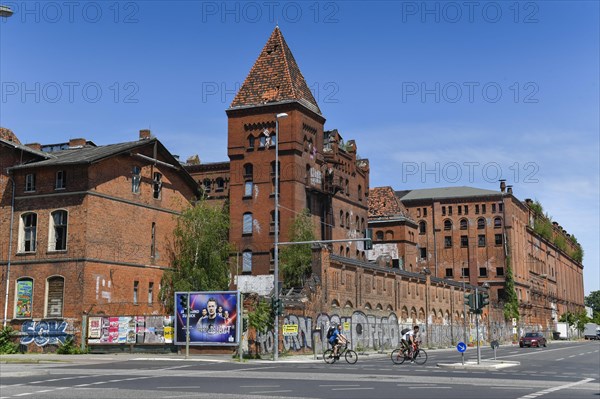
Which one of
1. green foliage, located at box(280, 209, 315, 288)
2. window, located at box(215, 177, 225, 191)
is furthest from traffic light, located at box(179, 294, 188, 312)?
window, located at box(215, 177, 225, 191)

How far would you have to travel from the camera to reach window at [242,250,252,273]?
60375 millimetres

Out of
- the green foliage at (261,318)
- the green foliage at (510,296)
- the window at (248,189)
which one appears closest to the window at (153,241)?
the window at (248,189)

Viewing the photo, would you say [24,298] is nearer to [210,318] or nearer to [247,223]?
[210,318]

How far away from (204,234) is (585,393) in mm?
38197

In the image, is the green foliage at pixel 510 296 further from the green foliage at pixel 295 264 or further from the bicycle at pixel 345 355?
the bicycle at pixel 345 355

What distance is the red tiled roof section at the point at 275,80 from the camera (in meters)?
61.9

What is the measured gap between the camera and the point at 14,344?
141ft

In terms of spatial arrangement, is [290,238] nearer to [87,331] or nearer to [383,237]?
[87,331]

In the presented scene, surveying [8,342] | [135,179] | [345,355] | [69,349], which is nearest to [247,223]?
[135,179]

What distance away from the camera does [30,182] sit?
1815 inches

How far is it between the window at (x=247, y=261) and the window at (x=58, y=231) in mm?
19174

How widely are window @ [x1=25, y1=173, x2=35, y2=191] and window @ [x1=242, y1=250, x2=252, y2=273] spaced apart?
65.7 ft

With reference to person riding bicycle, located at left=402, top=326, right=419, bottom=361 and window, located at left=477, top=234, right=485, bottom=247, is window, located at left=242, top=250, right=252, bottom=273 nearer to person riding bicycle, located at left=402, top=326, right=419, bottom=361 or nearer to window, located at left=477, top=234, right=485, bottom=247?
person riding bicycle, located at left=402, top=326, right=419, bottom=361

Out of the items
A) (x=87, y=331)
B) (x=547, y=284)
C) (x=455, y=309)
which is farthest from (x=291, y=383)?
(x=547, y=284)
